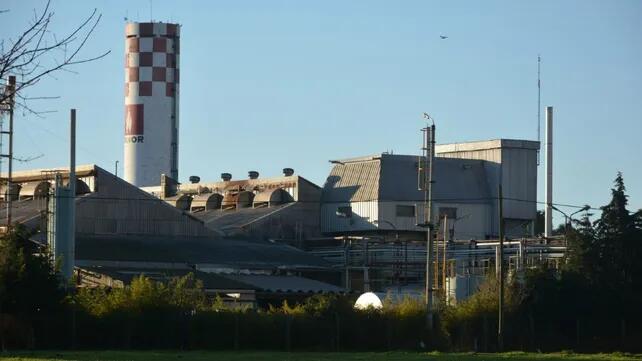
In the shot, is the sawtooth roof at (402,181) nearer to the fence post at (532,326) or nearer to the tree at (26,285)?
the fence post at (532,326)

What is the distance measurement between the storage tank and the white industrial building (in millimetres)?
23219

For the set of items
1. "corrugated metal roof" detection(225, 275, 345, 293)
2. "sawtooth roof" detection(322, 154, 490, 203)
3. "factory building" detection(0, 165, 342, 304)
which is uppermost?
"sawtooth roof" detection(322, 154, 490, 203)

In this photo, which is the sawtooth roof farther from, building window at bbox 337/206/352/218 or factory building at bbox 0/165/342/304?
factory building at bbox 0/165/342/304

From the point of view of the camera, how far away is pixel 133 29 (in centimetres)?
10125

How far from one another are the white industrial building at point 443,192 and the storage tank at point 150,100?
23.2 m

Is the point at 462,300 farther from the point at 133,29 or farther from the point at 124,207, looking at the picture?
the point at 133,29

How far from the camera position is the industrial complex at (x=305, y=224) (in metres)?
61.6

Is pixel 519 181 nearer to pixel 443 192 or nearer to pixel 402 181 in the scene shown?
pixel 443 192

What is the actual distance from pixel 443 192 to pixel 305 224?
841 centimetres

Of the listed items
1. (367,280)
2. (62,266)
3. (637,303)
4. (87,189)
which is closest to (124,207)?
(87,189)

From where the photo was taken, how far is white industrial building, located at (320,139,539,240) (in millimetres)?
77125

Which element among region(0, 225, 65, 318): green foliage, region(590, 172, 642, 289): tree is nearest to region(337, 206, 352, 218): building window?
region(590, 172, 642, 289): tree

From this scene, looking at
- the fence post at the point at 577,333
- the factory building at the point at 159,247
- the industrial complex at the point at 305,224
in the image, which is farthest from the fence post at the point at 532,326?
the factory building at the point at 159,247

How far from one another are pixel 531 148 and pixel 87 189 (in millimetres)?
27123
